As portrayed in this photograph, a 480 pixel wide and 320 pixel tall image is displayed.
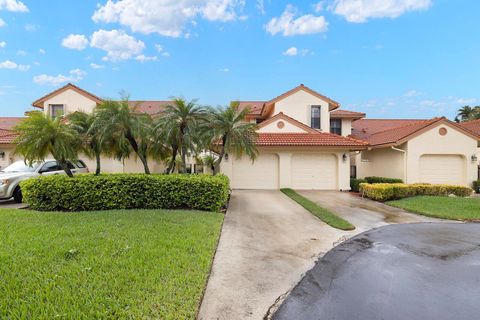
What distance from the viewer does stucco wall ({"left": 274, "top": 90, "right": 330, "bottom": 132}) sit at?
18.9 m

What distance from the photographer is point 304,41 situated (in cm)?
1905

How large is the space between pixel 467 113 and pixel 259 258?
54540 millimetres

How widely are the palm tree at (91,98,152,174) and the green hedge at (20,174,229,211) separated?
174 centimetres

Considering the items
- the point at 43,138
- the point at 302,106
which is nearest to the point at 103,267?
the point at 43,138

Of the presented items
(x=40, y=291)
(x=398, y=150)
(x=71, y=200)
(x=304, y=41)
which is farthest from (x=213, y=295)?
(x=304, y=41)

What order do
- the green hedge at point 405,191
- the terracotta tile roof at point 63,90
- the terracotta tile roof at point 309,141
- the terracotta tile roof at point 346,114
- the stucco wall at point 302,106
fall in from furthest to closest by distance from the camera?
the terracotta tile roof at point 346,114 < the stucco wall at point 302,106 < the terracotta tile roof at point 63,90 < the terracotta tile roof at point 309,141 < the green hedge at point 405,191

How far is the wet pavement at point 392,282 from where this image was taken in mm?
3182

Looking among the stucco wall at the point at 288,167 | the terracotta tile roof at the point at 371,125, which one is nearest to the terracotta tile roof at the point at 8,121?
the stucco wall at the point at 288,167

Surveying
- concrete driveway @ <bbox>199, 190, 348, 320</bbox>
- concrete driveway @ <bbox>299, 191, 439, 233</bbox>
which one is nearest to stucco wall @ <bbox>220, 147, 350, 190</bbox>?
concrete driveway @ <bbox>299, 191, 439, 233</bbox>

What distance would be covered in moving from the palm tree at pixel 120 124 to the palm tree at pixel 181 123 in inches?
23.3

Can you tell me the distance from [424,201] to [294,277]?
33.0 feet

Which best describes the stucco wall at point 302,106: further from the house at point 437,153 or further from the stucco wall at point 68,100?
the stucco wall at point 68,100

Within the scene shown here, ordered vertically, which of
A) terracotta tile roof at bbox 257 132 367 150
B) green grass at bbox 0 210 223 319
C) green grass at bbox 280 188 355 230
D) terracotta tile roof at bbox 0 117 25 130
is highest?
terracotta tile roof at bbox 0 117 25 130

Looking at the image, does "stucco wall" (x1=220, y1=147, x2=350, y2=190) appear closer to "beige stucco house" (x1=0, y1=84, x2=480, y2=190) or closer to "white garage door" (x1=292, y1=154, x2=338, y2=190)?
"beige stucco house" (x1=0, y1=84, x2=480, y2=190)
